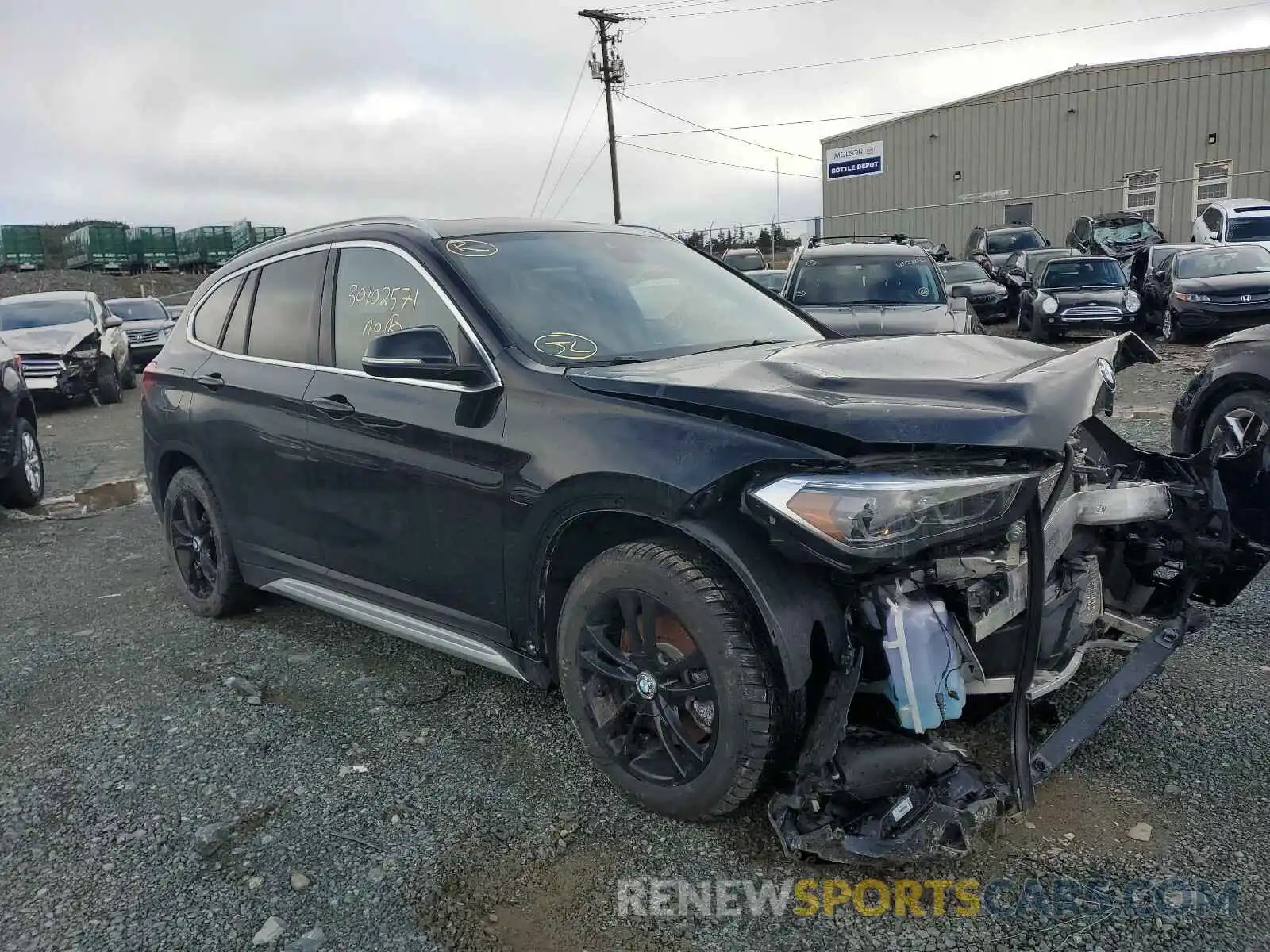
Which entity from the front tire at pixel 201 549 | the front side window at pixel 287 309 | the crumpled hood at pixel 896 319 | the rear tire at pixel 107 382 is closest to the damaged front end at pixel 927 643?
the front side window at pixel 287 309

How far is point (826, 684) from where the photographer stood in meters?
2.53

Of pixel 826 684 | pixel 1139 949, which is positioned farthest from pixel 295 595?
pixel 1139 949

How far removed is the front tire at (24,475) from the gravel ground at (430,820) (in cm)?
390

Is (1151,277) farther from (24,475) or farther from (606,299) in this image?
(24,475)

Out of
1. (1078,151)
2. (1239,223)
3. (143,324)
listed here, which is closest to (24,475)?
(143,324)

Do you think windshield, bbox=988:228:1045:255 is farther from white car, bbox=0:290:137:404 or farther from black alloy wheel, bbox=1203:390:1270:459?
black alloy wheel, bbox=1203:390:1270:459

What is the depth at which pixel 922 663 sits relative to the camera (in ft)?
7.97

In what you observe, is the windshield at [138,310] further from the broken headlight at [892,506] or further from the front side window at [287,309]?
the broken headlight at [892,506]

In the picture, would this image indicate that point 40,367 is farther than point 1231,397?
Yes

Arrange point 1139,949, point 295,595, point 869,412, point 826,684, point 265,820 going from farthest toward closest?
point 295,595, point 265,820, point 826,684, point 869,412, point 1139,949

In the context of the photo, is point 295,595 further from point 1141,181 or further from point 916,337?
point 1141,181

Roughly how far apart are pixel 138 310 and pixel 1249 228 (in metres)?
22.6

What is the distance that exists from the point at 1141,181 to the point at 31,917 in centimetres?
3201

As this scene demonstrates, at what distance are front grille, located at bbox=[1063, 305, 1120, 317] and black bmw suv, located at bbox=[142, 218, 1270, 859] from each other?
12816 millimetres
